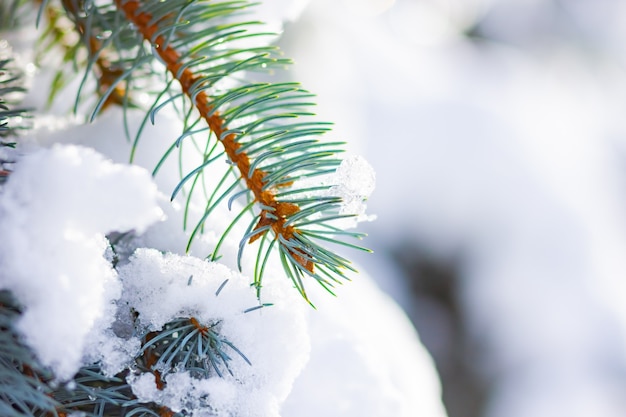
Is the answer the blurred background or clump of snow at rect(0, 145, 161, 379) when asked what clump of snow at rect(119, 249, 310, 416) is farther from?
the blurred background

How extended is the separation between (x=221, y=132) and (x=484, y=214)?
1.35 m

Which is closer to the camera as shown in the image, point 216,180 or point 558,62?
point 216,180

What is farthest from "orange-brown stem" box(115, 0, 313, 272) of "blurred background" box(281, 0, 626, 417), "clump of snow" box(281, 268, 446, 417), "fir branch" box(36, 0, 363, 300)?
"blurred background" box(281, 0, 626, 417)

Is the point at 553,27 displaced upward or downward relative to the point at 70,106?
upward

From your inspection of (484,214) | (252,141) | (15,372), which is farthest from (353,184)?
(484,214)

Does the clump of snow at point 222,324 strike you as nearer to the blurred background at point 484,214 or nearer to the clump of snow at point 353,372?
the clump of snow at point 353,372

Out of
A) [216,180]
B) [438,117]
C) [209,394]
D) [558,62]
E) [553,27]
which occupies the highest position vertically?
[553,27]

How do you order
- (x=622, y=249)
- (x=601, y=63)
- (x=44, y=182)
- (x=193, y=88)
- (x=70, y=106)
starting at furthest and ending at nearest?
(x=601, y=63), (x=622, y=249), (x=70, y=106), (x=193, y=88), (x=44, y=182)

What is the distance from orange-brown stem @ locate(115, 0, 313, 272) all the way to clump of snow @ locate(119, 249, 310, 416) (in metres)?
0.04

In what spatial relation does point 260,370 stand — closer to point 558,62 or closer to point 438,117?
point 438,117

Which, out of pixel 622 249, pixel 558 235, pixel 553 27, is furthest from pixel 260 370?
pixel 553 27

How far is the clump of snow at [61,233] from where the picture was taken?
234 mm

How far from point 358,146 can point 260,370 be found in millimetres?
1175

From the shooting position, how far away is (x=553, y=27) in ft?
7.36
